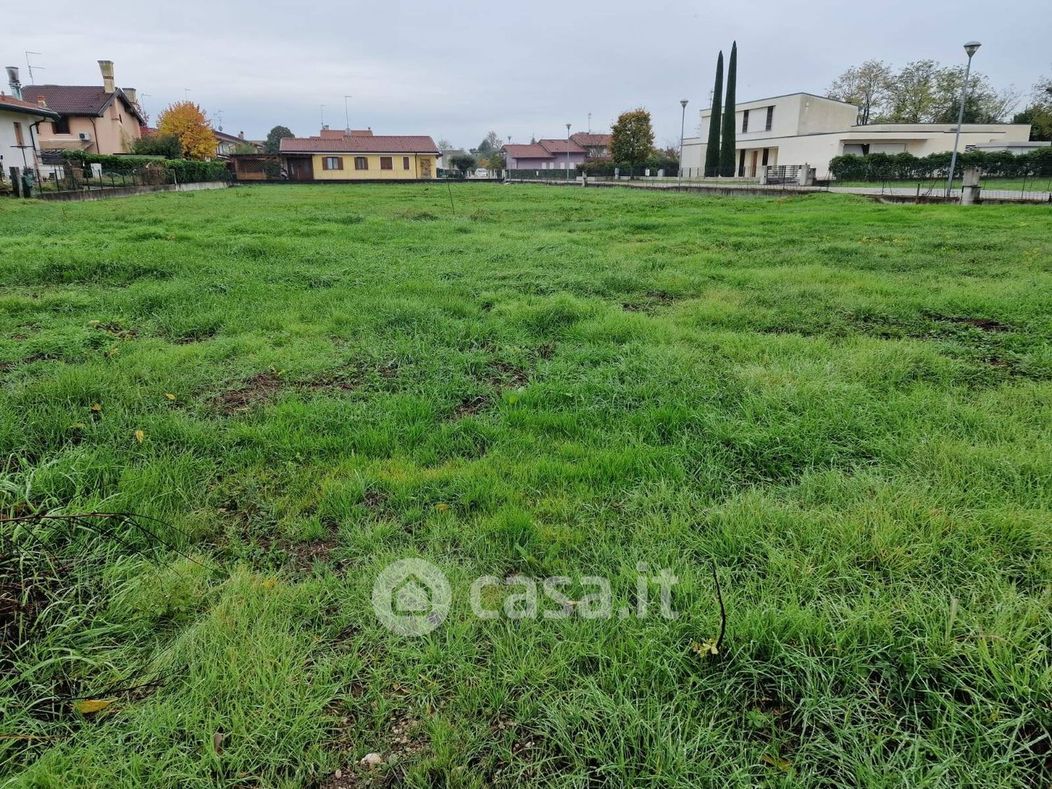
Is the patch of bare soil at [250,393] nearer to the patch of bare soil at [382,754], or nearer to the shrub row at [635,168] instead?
the patch of bare soil at [382,754]

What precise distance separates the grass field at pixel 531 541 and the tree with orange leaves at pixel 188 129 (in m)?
50.5

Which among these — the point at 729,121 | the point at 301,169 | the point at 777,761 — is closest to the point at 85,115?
the point at 301,169

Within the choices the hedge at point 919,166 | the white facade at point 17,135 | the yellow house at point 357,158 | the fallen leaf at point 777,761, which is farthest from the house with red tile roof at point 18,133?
the hedge at point 919,166

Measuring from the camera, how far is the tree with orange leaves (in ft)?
153

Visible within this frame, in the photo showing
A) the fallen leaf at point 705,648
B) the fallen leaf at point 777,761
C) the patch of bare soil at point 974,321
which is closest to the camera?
the fallen leaf at point 777,761

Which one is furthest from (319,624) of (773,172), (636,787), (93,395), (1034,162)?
(773,172)

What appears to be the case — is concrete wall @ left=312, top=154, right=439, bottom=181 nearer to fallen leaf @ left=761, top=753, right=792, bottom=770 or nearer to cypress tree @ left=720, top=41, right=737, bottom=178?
cypress tree @ left=720, top=41, right=737, bottom=178

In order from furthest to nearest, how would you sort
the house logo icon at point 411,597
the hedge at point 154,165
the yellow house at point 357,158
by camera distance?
the yellow house at point 357,158
the hedge at point 154,165
the house logo icon at point 411,597

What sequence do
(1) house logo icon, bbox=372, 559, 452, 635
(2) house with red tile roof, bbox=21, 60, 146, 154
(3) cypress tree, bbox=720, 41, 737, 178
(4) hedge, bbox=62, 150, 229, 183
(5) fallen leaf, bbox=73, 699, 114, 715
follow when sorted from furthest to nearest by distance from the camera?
1. (3) cypress tree, bbox=720, 41, 737, 178
2. (2) house with red tile roof, bbox=21, 60, 146, 154
3. (4) hedge, bbox=62, 150, 229, 183
4. (1) house logo icon, bbox=372, 559, 452, 635
5. (5) fallen leaf, bbox=73, 699, 114, 715

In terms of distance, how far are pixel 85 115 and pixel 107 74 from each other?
15.6ft

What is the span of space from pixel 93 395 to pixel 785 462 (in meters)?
3.98

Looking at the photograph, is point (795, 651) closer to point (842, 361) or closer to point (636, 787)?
point (636, 787)

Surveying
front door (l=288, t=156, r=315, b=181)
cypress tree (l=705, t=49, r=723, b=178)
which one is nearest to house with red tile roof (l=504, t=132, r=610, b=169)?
front door (l=288, t=156, r=315, b=181)

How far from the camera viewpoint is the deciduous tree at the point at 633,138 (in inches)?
2126
